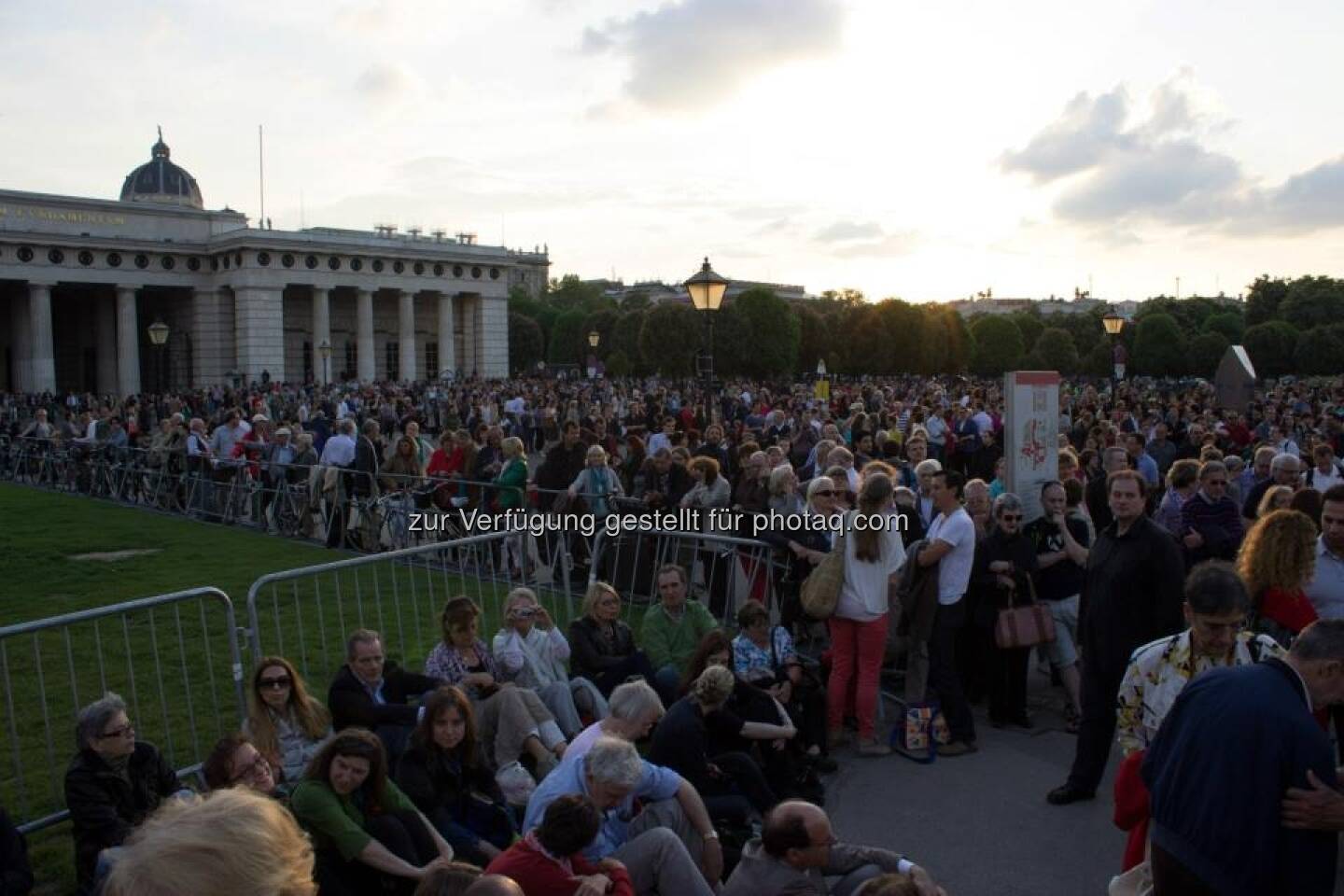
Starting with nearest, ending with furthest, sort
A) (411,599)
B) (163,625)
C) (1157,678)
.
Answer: (1157,678), (411,599), (163,625)

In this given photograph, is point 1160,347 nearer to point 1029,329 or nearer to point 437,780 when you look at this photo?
point 1029,329

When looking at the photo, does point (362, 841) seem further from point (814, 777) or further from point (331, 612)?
point (331, 612)

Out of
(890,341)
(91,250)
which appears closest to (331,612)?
(91,250)

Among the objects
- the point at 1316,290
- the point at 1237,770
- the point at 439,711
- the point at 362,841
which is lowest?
the point at 362,841

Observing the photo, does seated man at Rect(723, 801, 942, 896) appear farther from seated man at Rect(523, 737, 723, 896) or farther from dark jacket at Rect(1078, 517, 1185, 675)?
dark jacket at Rect(1078, 517, 1185, 675)

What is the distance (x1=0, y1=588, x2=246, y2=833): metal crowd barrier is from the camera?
584 cm

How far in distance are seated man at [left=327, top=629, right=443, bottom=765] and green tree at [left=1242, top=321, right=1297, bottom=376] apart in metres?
77.7

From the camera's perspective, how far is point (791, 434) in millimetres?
19125

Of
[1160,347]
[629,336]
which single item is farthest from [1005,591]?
[1160,347]

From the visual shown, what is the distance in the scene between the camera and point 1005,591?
7746mm

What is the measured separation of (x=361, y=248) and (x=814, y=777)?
58.9m

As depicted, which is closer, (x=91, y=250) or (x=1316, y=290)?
(x=91, y=250)

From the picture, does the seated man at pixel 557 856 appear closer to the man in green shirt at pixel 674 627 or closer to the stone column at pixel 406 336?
the man in green shirt at pixel 674 627

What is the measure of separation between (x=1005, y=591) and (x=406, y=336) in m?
60.0
